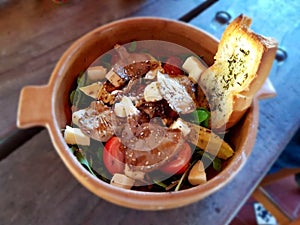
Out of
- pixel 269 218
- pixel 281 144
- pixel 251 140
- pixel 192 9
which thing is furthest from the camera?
pixel 269 218

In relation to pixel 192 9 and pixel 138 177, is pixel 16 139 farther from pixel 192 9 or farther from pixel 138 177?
pixel 192 9

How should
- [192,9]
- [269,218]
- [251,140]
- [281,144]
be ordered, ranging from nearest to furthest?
[251,140]
[281,144]
[192,9]
[269,218]

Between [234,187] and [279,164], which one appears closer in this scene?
[234,187]

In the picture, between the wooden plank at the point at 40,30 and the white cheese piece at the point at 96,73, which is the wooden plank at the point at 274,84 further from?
the white cheese piece at the point at 96,73

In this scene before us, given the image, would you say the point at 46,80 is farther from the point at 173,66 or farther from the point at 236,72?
the point at 236,72

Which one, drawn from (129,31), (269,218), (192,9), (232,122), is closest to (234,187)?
(232,122)

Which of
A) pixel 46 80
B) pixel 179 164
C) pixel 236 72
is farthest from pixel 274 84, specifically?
pixel 46 80

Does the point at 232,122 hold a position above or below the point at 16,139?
above
